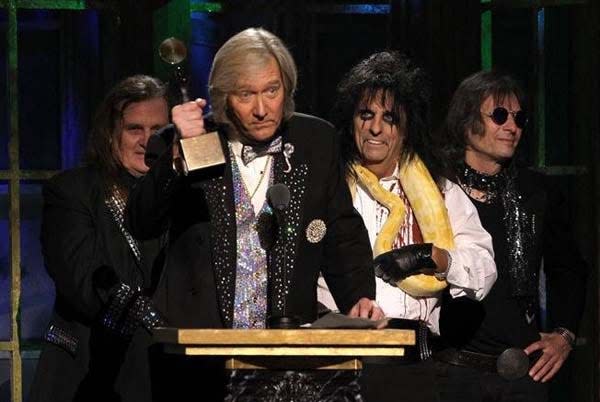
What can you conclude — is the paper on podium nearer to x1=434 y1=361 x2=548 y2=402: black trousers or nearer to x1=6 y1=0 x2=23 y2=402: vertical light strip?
x1=434 y1=361 x2=548 y2=402: black trousers

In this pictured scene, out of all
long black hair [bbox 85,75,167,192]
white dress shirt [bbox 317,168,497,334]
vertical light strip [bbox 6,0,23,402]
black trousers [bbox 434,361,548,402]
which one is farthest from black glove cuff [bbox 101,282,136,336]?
vertical light strip [bbox 6,0,23,402]

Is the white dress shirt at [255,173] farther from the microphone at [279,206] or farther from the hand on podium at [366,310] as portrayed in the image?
the hand on podium at [366,310]

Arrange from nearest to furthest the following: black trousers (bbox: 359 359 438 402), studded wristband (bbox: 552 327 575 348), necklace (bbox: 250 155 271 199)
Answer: necklace (bbox: 250 155 271 199) → black trousers (bbox: 359 359 438 402) → studded wristband (bbox: 552 327 575 348)

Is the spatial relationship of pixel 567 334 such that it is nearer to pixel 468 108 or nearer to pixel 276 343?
pixel 468 108

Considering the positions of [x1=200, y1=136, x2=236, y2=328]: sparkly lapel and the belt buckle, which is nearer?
[x1=200, y1=136, x2=236, y2=328]: sparkly lapel

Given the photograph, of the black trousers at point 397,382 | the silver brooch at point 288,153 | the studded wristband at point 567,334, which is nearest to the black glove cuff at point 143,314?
the silver brooch at point 288,153

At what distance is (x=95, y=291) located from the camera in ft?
15.2

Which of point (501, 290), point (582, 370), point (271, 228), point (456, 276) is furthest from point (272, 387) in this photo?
point (582, 370)

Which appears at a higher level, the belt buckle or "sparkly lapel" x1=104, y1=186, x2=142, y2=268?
"sparkly lapel" x1=104, y1=186, x2=142, y2=268

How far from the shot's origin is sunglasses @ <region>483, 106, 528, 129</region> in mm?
5375

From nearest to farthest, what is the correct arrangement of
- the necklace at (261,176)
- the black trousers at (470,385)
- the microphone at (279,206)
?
the microphone at (279,206) → the necklace at (261,176) → the black trousers at (470,385)

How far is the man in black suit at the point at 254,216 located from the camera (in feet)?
13.9

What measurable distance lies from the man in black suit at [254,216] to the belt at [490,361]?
78 centimetres

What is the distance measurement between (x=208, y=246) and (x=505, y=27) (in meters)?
2.36
